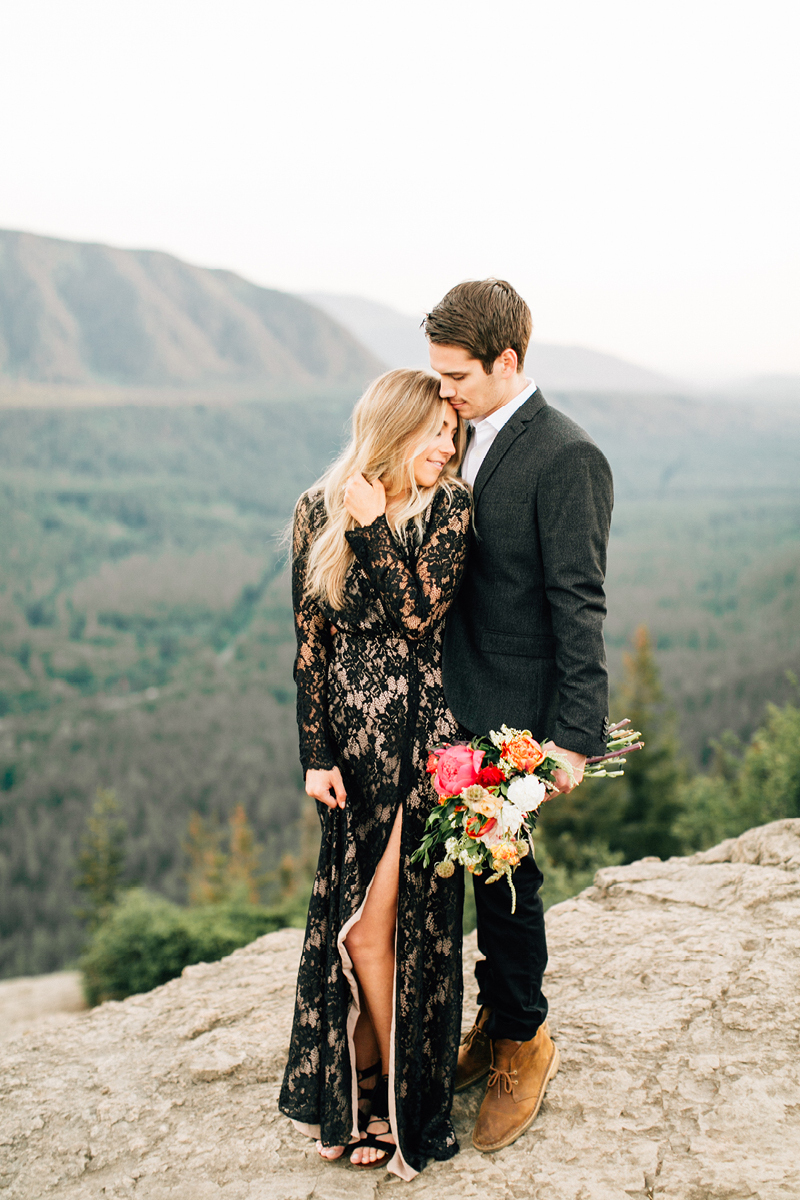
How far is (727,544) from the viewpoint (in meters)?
128

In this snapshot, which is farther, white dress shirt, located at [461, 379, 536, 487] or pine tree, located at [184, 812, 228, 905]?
pine tree, located at [184, 812, 228, 905]

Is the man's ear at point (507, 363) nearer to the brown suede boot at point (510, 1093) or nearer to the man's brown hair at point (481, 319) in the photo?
the man's brown hair at point (481, 319)

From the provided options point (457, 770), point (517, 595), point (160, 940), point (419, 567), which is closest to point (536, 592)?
point (517, 595)

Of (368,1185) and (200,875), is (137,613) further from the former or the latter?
(368,1185)

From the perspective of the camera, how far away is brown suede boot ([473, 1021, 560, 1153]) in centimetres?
307

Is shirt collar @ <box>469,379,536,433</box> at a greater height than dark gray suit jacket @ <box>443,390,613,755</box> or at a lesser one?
greater

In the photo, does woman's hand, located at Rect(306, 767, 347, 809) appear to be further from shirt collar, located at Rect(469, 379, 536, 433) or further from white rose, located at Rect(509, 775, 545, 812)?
shirt collar, located at Rect(469, 379, 536, 433)

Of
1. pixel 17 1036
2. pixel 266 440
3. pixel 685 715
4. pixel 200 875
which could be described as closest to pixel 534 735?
pixel 17 1036

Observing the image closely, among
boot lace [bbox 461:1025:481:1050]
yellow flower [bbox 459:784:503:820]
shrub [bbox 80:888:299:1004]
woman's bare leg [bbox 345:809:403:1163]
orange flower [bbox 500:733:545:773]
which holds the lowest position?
shrub [bbox 80:888:299:1004]

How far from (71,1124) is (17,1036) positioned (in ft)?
3.58

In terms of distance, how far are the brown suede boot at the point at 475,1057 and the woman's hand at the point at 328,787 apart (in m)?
1.16

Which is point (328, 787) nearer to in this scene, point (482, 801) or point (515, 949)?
point (482, 801)

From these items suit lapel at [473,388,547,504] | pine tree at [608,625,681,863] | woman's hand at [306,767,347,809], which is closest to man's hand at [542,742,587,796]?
woman's hand at [306,767,347,809]

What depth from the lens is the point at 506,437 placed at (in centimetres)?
282
